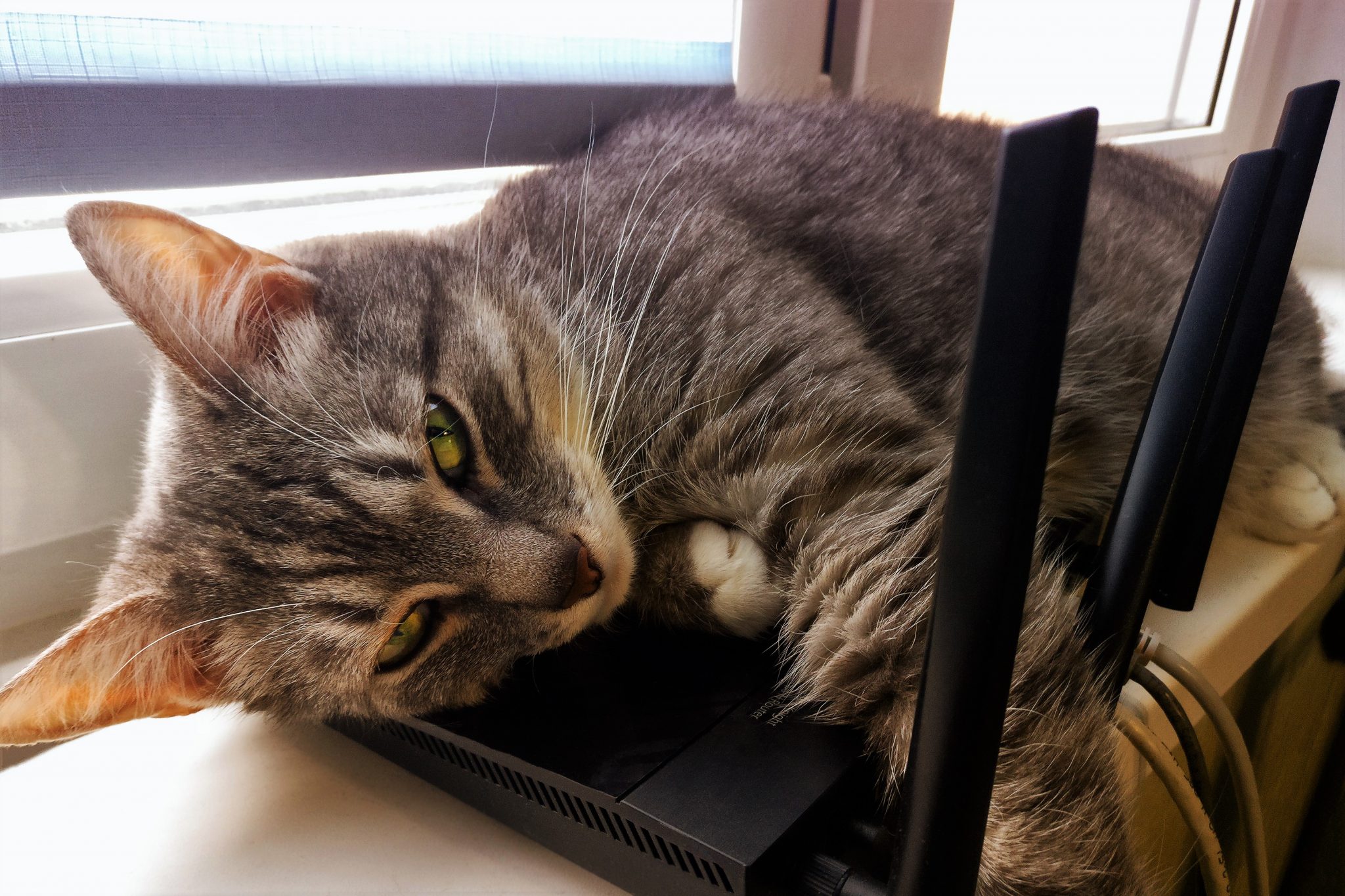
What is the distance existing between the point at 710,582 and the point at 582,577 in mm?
126

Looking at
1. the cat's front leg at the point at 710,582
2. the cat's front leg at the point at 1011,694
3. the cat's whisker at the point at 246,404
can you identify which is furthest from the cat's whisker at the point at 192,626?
the cat's front leg at the point at 1011,694

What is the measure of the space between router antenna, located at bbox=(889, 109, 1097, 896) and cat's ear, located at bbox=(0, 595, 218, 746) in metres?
0.58

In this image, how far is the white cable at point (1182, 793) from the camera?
25.7 inches

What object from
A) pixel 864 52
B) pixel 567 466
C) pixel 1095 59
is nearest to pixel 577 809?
pixel 567 466

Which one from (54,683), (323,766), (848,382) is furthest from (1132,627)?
(54,683)

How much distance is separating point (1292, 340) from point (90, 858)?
4.95 ft

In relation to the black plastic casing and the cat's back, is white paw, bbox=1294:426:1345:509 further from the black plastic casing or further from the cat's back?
the black plastic casing

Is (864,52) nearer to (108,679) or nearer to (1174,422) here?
(1174,422)

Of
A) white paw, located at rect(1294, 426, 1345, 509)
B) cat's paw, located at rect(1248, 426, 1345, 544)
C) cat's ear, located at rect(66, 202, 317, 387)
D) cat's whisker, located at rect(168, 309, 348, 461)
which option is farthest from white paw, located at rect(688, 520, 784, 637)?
white paw, located at rect(1294, 426, 1345, 509)

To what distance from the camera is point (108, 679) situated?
0.64 m

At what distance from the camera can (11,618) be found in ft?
2.92

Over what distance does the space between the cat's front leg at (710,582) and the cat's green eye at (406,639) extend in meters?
0.20

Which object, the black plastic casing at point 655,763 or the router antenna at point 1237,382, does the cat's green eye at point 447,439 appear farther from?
the router antenna at point 1237,382

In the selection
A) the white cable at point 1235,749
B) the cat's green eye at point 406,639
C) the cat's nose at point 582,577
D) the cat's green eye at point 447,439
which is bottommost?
the white cable at point 1235,749
